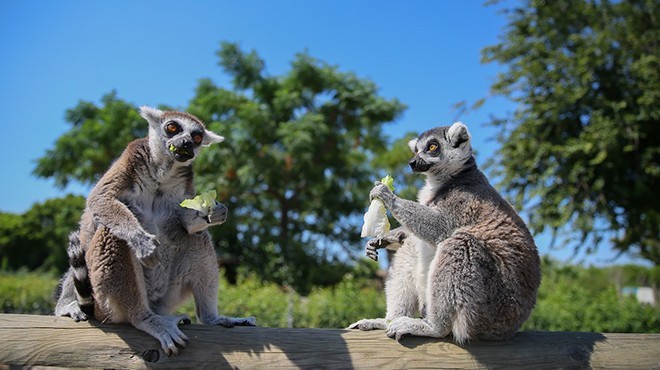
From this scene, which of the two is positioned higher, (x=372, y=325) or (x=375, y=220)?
(x=375, y=220)

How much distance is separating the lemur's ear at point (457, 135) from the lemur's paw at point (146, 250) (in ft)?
8.10

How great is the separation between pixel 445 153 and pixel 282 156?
13861mm

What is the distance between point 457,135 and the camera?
4074 millimetres

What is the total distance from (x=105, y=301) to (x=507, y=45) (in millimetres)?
12177

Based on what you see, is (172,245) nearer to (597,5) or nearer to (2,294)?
(2,294)

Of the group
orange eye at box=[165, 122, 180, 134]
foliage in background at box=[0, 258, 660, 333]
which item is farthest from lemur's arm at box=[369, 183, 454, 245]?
foliage in background at box=[0, 258, 660, 333]

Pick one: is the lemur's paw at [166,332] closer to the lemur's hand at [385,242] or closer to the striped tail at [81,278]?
the striped tail at [81,278]

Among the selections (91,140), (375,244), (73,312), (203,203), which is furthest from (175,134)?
(91,140)

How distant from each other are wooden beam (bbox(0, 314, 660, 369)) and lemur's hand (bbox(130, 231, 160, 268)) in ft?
1.98

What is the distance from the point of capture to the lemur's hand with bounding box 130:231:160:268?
10.1 feet

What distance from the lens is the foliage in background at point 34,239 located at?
24.3 metres

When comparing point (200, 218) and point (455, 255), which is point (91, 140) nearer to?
point (200, 218)

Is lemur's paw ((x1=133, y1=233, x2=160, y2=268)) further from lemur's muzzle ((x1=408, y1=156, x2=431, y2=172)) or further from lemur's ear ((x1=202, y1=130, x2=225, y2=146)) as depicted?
lemur's muzzle ((x1=408, y1=156, x2=431, y2=172))

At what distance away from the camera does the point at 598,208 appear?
11.9m
